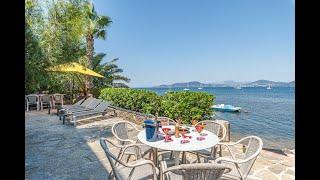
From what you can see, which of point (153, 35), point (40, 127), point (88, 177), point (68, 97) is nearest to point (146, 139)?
point (88, 177)

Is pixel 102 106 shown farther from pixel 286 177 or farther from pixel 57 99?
pixel 286 177

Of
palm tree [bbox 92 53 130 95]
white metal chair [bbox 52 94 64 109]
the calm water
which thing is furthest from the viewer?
palm tree [bbox 92 53 130 95]

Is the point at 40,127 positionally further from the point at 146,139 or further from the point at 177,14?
the point at 177,14

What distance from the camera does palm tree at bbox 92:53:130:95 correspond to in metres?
18.9

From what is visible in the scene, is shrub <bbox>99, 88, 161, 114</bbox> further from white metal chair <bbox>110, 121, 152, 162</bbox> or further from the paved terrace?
white metal chair <bbox>110, 121, 152, 162</bbox>

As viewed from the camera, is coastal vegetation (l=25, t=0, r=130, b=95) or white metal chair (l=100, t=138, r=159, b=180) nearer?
white metal chair (l=100, t=138, r=159, b=180)

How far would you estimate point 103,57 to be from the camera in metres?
20.1

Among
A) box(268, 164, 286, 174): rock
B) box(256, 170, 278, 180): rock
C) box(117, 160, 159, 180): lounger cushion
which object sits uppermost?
box(117, 160, 159, 180): lounger cushion

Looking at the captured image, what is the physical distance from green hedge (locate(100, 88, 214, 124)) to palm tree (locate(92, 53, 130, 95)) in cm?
808

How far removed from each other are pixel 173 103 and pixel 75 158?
405 centimetres

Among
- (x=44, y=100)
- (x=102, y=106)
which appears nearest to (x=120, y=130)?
(x=102, y=106)

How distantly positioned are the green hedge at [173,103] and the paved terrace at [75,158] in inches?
68.8

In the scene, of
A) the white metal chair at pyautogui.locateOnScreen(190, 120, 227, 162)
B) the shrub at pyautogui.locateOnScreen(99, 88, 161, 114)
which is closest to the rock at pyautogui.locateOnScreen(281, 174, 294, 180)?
the white metal chair at pyautogui.locateOnScreen(190, 120, 227, 162)

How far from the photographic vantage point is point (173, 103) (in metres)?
8.61
